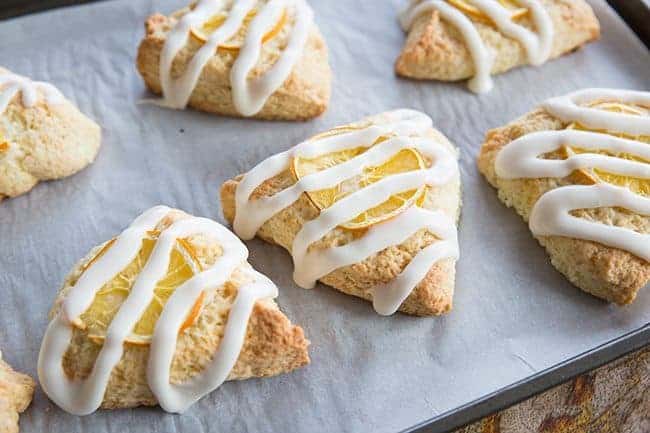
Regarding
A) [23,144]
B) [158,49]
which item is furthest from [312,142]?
[23,144]

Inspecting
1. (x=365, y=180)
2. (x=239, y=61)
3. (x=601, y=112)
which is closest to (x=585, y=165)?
(x=601, y=112)

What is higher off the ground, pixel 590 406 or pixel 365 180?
pixel 365 180

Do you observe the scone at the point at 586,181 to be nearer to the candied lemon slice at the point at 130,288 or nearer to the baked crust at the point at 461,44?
the baked crust at the point at 461,44

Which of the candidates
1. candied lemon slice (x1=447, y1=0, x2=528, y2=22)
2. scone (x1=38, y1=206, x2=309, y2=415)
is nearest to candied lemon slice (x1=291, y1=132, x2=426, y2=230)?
scone (x1=38, y1=206, x2=309, y2=415)

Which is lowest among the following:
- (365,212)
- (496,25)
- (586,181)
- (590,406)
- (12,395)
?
(12,395)

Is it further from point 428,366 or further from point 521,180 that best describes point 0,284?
point 521,180

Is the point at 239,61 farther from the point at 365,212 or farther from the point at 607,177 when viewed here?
the point at 607,177
